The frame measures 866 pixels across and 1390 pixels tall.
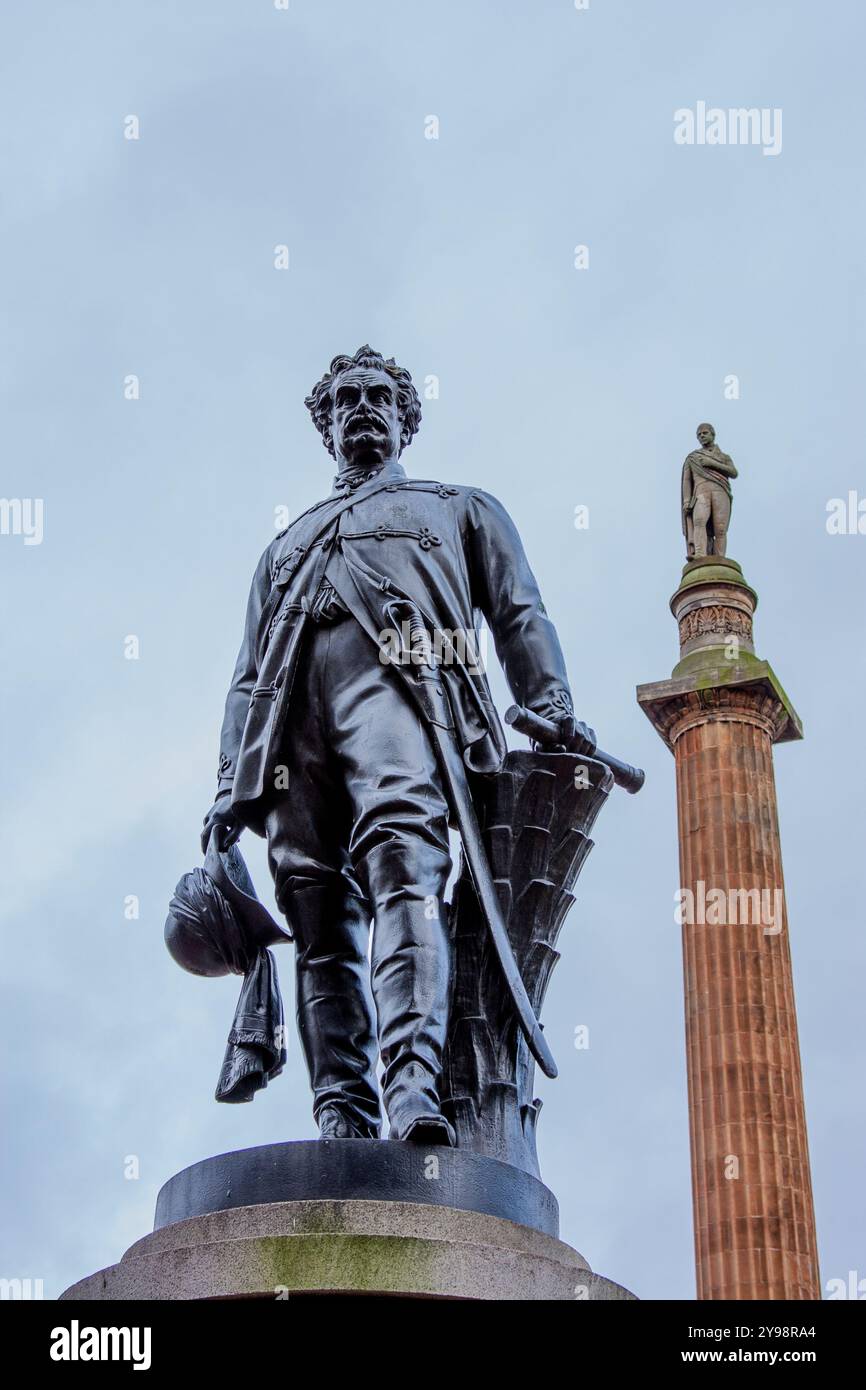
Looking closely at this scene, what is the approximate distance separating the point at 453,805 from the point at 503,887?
17.9 inches

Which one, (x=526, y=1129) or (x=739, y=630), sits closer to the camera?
(x=526, y=1129)

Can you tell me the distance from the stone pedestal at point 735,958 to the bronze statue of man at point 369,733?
1434cm

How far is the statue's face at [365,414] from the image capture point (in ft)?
29.5

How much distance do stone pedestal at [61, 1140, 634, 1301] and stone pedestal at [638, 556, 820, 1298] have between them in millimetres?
15091

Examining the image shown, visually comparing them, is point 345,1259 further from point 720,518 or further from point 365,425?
point 720,518

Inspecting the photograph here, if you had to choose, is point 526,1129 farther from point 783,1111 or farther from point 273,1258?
point 783,1111

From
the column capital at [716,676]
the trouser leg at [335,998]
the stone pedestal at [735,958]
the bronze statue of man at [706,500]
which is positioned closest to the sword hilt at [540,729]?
the trouser leg at [335,998]

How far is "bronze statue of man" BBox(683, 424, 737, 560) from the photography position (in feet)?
91.3

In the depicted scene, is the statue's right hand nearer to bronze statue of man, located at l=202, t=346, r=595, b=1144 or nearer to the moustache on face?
bronze statue of man, located at l=202, t=346, r=595, b=1144

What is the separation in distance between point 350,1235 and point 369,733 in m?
2.17

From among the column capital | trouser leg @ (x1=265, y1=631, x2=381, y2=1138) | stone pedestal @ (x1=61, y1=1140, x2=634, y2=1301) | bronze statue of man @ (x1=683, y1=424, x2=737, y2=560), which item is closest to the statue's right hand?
trouser leg @ (x1=265, y1=631, x2=381, y2=1138)

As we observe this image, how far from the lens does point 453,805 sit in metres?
7.83

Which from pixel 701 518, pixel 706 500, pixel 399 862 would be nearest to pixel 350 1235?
pixel 399 862
